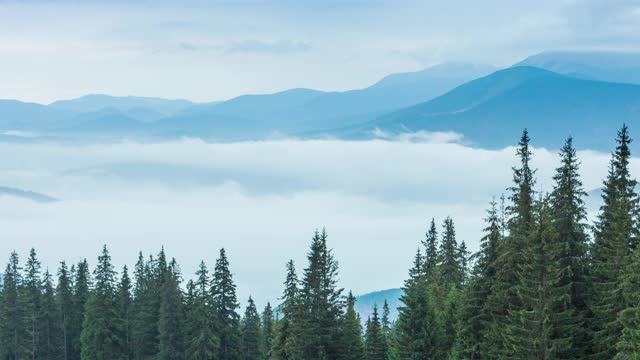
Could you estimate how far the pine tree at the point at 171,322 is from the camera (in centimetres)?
8631

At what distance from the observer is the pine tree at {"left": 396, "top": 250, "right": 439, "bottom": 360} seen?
56.4 meters

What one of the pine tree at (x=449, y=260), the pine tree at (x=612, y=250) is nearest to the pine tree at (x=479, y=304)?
the pine tree at (x=612, y=250)

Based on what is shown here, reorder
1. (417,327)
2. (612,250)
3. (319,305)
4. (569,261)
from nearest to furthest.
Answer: (612,250) < (569,261) < (417,327) < (319,305)

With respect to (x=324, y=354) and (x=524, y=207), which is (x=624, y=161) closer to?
(x=524, y=207)

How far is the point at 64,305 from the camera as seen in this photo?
10656 cm

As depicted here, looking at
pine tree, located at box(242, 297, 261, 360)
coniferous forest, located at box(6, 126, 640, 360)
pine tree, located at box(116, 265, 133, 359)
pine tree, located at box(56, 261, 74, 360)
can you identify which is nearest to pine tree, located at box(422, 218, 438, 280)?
coniferous forest, located at box(6, 126, 640, 360)

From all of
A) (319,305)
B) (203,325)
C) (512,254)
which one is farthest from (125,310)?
(512,254)

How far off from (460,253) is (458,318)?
26403 mm

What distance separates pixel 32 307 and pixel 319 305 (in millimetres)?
50677

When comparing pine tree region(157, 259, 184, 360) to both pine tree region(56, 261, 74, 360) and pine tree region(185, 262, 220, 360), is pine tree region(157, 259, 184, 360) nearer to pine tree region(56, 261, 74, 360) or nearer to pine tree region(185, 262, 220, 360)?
pine tree region(185, 262, 220, 360)

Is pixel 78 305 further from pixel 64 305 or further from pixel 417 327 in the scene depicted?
pixel 417 327

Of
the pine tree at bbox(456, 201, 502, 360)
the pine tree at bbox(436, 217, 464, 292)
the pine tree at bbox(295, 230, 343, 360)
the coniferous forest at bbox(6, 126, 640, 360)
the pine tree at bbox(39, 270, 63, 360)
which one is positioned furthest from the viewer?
the pine tree at bbox(39, 270, 63, 360)

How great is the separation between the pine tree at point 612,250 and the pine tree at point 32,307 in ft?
228

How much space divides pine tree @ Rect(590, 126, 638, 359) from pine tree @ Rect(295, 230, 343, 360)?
1965cm
